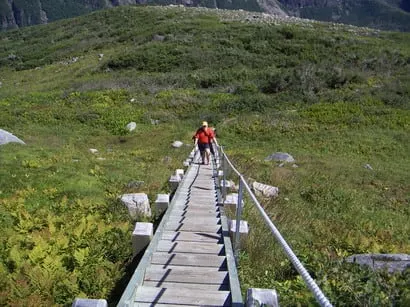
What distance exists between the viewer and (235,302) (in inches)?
197

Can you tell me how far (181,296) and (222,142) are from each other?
2043 centimetres

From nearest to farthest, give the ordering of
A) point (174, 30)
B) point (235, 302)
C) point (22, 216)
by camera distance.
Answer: point (235, 302) → point (22, 216) → point (174, 30)

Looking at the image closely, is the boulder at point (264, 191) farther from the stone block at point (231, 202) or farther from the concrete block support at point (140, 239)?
the concrete block support at point (140, 239)

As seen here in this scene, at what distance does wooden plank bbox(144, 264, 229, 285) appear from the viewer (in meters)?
6.00

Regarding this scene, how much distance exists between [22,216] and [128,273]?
456cm

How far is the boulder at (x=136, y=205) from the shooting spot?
994 cm

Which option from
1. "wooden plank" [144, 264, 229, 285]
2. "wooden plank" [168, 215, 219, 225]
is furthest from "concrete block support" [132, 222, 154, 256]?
"wooden plank" [168, 215, 219, 225]

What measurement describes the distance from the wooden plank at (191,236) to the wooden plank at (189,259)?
753 mm

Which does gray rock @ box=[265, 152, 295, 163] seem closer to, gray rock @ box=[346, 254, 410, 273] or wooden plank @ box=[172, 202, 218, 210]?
A: wooden plank @ box=[172, 202, 218, 210]

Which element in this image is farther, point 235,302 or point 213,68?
point 213,68

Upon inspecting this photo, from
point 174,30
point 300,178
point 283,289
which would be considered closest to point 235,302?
point 283,289

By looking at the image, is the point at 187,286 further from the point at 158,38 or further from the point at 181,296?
the point at 158,38

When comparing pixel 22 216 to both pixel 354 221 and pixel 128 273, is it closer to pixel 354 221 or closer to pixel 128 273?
pixel 128 273

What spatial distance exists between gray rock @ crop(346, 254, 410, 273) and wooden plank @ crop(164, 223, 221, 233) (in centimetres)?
261
